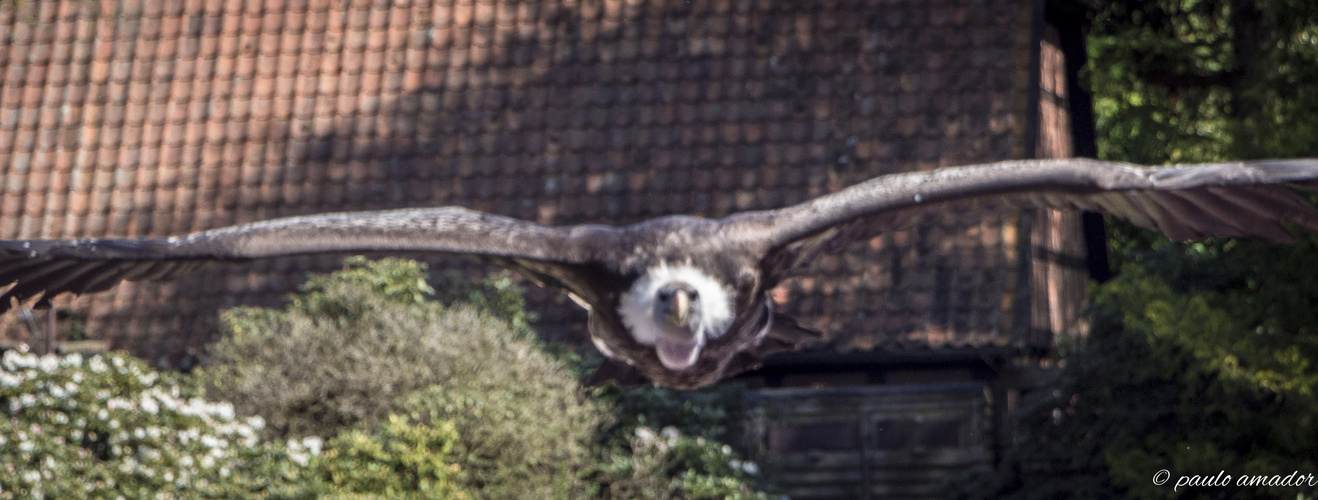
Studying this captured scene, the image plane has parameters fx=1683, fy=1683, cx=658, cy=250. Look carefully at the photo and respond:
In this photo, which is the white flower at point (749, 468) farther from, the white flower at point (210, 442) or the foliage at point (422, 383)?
the white flower at point (210, 442)

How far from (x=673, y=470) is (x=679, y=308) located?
12.1 ft

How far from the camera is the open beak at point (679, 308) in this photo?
638 centimetres

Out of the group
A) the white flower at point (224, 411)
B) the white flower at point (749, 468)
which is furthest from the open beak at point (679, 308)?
the white flower at point (749, 468)

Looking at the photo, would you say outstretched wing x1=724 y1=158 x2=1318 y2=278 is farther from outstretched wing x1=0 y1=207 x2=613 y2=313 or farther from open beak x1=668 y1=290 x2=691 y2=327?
outstretched wing x1=0 y1=207 x2=613 y2=313

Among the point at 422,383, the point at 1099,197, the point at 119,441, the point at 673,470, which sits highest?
the point at 1099,197

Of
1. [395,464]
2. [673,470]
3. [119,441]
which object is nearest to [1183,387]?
[673,470]

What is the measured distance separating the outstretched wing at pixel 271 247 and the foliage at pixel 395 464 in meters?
2.11

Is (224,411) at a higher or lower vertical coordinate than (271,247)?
lower

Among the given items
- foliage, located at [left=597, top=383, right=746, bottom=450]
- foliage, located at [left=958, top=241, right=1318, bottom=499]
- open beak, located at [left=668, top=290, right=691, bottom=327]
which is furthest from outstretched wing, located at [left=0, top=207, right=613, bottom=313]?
foliage, located at [left=958, top=241, right=1318, bottom=499]

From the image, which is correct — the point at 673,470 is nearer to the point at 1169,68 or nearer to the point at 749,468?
the point at 749,468

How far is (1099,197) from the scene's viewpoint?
650 cm

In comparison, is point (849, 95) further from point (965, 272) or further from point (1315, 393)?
point (1315, 393)

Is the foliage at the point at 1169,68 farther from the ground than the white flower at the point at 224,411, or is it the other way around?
the foliage at the point at 1169,68

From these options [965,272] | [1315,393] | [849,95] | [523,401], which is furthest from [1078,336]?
[523,401]
